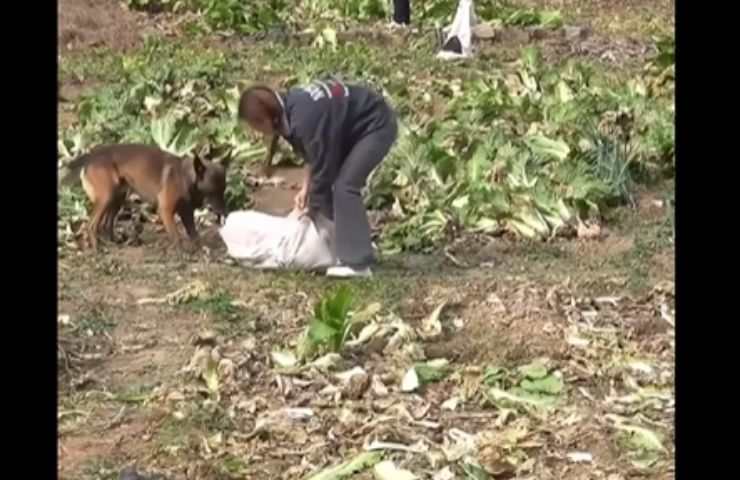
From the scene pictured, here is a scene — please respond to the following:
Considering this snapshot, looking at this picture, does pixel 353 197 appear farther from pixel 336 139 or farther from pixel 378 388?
pixel 378 388

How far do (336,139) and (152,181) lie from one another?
3.53 ft

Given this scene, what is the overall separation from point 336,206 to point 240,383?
154 cm

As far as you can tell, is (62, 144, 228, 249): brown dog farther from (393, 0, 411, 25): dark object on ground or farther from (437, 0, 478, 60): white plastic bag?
(393, 0, 411, 25): dark object on ground

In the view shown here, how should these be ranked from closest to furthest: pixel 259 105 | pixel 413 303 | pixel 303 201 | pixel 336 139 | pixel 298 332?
pixel 298 332
pixel 259 105
pixel 413 303
pixel 336 139
pixel 303 201

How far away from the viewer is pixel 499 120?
32.3ft

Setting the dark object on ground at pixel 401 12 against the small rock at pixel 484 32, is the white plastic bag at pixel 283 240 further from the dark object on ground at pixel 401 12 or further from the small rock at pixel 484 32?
the dark object on ground at pixel 401 12

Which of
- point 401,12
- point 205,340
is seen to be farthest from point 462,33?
point 205,340

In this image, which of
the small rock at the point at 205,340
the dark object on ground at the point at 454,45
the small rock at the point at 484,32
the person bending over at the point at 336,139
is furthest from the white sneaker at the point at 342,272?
the small rock at the point at 484,32

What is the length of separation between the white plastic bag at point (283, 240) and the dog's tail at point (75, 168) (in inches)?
33.0

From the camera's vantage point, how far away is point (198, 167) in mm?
7426

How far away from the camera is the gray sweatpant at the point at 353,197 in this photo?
6914 millimetres

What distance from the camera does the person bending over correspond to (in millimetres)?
6684

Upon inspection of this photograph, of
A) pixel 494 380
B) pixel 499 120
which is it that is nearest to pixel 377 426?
pixel 494 380
